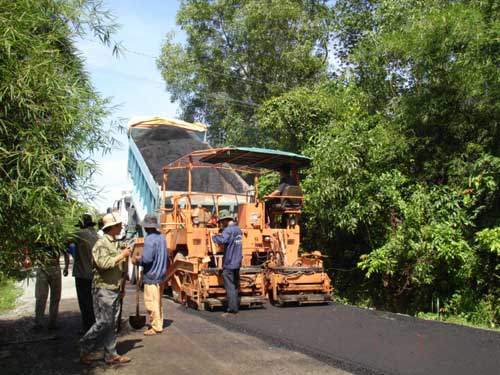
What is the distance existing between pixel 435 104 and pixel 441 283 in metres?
3.02

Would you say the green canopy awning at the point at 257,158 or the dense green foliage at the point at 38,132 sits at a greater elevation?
the green canopy awning at the point at 257,158

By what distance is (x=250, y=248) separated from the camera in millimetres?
8742

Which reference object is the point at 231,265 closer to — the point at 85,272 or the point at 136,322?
the point at 136,322

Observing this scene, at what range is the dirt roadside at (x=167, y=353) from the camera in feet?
15.4

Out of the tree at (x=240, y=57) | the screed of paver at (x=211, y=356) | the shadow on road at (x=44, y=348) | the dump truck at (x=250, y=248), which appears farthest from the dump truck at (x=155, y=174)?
the tree at (x=240, y=57)

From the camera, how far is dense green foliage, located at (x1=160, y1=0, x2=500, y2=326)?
8.09 meters

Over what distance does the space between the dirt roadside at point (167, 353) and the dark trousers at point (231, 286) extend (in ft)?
1.86

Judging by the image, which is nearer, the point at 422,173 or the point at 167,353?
the point at 167,353

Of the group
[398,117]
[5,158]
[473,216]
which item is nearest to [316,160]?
[398,117]

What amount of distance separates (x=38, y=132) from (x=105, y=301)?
182 cm

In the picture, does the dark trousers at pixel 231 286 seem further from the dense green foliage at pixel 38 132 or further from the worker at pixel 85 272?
the dense green foliage at pixel 38 132

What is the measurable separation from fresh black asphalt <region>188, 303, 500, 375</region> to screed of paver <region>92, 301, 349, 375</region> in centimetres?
21

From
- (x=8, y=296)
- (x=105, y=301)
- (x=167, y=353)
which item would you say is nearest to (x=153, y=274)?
(x=167, y=353)

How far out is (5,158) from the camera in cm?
368
